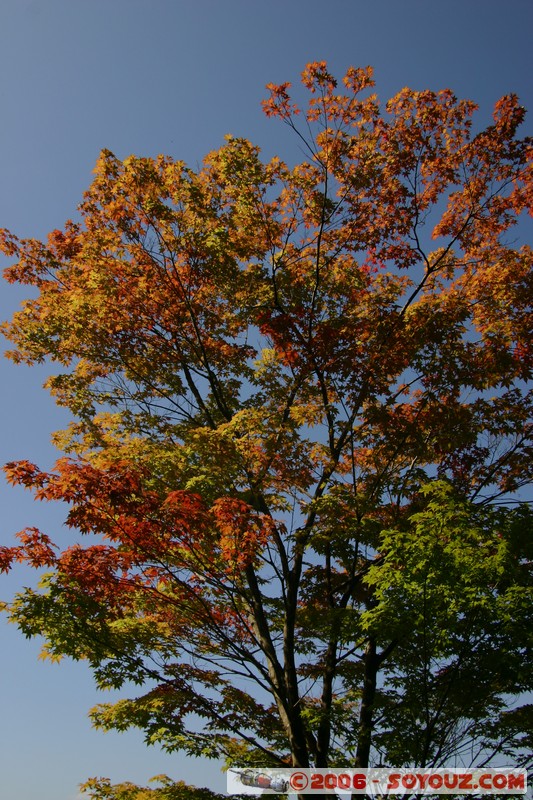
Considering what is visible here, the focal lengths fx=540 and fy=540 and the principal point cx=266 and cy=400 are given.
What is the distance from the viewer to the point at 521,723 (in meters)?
8.01

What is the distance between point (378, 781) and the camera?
812 cm

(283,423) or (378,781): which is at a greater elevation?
(283,423)

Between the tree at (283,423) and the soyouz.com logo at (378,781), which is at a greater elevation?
the tree at (283,423)

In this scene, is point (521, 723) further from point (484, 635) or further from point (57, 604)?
point (57, 604)

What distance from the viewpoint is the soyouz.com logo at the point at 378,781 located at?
7.12m

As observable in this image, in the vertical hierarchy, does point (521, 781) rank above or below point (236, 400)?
below

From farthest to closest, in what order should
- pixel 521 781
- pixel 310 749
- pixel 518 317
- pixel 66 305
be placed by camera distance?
pixel 66 305 < pixel 518 317 < pixel 310 749 < pixel 521 781

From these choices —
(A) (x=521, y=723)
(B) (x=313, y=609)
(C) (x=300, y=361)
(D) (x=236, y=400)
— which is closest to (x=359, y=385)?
(C) (x=300, y=361)

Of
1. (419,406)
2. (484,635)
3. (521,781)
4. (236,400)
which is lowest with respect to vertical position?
(521,781)

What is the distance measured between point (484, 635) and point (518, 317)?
538cm

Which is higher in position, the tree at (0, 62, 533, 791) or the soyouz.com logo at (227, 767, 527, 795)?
the tree at (0, 62, 533, 791)

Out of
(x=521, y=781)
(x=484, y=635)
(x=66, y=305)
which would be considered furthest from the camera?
(x=66, y=305)

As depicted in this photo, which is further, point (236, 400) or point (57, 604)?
point (236, 400)

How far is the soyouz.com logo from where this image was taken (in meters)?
7.12
